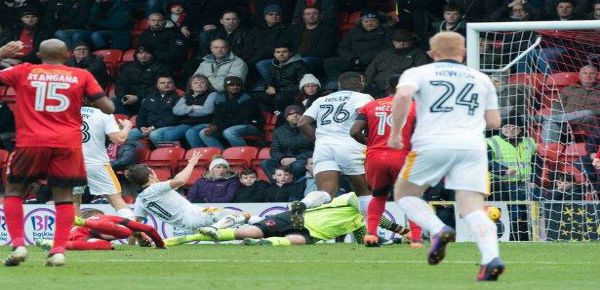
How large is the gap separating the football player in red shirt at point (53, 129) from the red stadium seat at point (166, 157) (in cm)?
933

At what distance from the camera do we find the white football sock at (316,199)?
14.7 metres

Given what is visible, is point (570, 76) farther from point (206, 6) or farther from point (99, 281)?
point (99, 281)

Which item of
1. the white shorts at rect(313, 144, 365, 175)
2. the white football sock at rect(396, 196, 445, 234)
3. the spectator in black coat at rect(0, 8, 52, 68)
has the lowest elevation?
the white shorts at rect(313, 144, 365, 175)

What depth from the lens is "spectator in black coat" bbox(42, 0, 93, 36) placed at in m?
23.2

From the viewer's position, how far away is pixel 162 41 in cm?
2164

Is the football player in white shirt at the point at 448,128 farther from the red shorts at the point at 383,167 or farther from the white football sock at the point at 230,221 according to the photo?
the white football sock at the point at 230,221

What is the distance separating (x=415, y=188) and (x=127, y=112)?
12757 mm

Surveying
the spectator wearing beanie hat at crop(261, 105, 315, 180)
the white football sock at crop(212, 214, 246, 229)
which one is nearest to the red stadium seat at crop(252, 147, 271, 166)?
the spectator wearing beanie hat at crop(261, 105, 315, 180)

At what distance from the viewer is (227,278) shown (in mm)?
9523

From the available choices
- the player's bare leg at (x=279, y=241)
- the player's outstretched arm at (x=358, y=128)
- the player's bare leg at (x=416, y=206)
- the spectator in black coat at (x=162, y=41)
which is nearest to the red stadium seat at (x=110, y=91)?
the spectator in black coat at (x=162, y=41)

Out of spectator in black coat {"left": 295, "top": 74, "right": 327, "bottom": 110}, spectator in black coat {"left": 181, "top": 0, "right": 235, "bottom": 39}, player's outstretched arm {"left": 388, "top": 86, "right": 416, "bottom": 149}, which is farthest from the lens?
spectator in black coat {"left": 181, "top": 0, "right": 235, "bottom": 39}

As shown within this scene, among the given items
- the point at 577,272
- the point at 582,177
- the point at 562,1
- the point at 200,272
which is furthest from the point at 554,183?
the point at 200,272

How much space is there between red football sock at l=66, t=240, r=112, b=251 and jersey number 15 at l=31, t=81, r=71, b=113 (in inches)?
137

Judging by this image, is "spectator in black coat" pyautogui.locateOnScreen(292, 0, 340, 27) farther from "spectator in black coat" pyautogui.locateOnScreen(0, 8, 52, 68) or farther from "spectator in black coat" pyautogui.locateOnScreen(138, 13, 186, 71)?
"spectator in black coat" pyautogui.locateOnScreen(0, 8, 52, 68)
